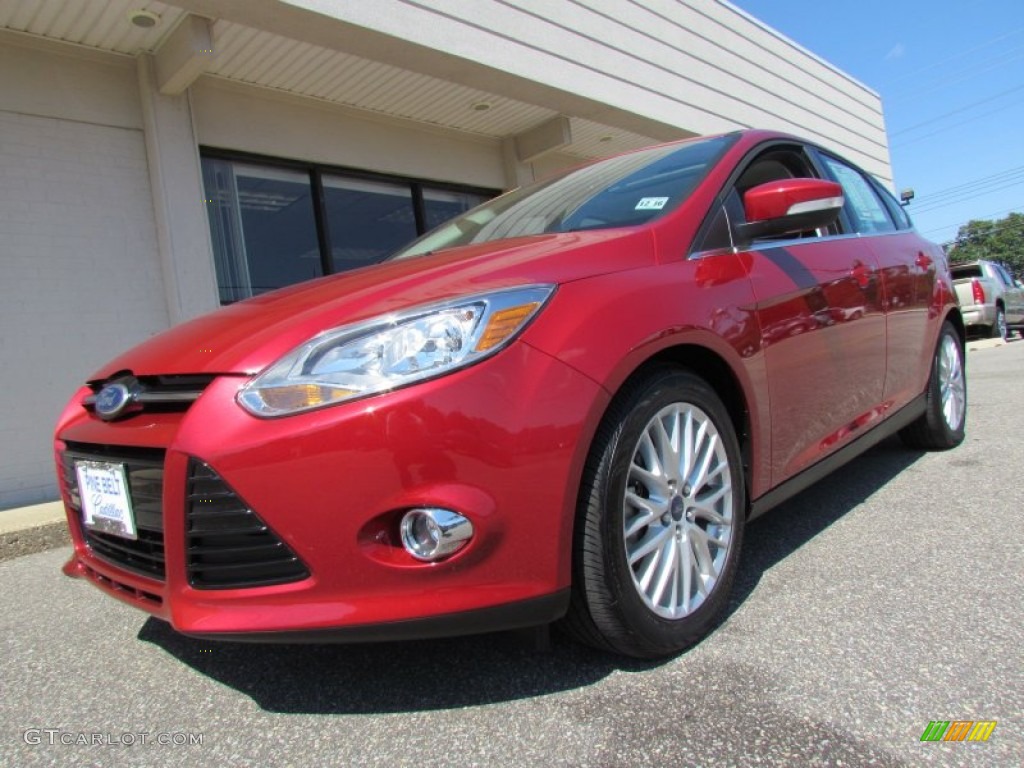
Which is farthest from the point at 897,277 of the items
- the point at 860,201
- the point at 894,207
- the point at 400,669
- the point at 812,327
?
the point at 400,669

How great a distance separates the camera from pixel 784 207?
7.44 ft

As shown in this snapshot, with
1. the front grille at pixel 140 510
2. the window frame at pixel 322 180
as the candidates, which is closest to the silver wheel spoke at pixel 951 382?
the front grille at pixel 140 510

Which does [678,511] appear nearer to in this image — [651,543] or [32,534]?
[651,543]

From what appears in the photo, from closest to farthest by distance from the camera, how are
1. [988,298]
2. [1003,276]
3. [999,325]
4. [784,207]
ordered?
[784,207] < [988,298] < [999,325] < [1003,276]

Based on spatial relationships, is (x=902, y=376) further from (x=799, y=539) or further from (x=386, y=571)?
(x=386, y=571)

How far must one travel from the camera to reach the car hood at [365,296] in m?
1.66

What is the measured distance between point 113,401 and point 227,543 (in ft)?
1.93

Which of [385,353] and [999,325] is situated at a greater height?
[385,353]

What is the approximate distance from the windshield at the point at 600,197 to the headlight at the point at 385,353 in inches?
29.8

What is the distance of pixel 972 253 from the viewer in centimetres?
6800

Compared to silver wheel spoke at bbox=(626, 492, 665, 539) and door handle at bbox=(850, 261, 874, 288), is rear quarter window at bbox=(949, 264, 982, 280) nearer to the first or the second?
door handle at bbox=(850, 261, 874, 288)

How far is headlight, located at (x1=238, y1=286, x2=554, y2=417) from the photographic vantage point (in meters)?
1.53

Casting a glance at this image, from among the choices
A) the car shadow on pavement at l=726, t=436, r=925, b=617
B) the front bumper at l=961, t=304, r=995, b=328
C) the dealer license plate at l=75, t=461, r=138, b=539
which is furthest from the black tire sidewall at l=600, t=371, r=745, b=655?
the front bumper at l=961, t=304, r=995, b=328

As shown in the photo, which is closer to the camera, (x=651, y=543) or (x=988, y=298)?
(x=651, y=543)
